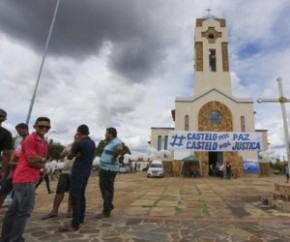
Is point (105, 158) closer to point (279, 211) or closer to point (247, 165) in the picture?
point (279, 211)

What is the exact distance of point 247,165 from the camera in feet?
95.1

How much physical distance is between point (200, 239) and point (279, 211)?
3.29 metres

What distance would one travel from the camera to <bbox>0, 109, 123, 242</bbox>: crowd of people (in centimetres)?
359

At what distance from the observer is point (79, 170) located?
4.81 meters

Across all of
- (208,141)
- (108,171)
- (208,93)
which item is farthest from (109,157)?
(208,93)

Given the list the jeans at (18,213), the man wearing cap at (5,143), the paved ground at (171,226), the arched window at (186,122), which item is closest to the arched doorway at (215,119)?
the arched window at (186,122)

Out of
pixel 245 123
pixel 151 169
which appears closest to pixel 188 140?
pixel 151 169

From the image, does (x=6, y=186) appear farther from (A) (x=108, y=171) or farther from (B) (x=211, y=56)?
(B) (x=211, y=56)

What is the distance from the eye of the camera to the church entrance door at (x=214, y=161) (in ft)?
99.5

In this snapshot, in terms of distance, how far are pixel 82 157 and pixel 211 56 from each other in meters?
32.8

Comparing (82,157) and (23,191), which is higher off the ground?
(82,157)

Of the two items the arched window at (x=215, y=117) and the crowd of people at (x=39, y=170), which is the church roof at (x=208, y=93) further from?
the crowd of people at (x=39, y=170)

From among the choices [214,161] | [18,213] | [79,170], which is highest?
[214,161]

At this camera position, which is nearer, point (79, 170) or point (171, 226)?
point (79, 170)
